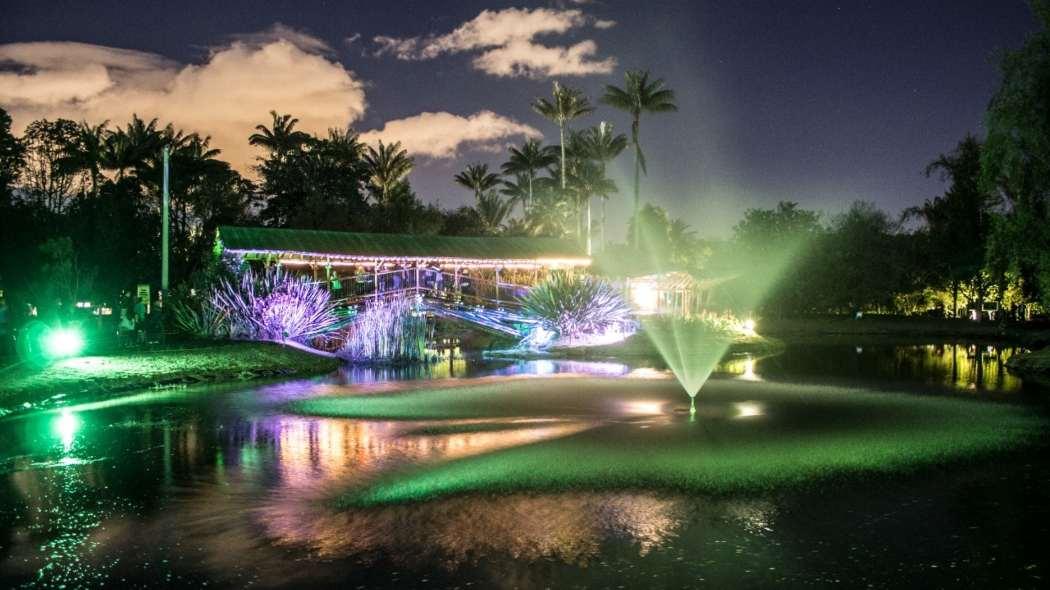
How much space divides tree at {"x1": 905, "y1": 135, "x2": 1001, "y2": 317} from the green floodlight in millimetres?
55459

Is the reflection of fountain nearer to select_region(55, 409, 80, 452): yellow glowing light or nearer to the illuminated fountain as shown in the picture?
the illuminated fountain

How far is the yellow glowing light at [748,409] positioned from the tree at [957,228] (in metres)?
48.0

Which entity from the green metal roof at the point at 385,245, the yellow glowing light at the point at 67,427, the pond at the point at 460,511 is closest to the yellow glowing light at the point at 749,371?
the pond at the point at 460,511

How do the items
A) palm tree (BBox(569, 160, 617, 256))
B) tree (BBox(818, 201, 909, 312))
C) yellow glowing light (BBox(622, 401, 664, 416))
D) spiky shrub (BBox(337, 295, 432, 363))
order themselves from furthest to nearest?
palm tree (BBox(569, 160, 617, 256)) → tree (BBox(818, 201, 909, 312)) → spiky shrub (BBox(337, 295, 432, 363)) → yellow glowing light (BBox(622, 401, 664, 416))

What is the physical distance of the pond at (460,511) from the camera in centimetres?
707

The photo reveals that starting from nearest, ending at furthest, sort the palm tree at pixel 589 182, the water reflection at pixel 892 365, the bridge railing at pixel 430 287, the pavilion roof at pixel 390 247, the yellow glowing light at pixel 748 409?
the yellow glowing light at pixel 748 409
the water reflection at pixel 892 365
the pavilion roof at pixel 390 247
the bridge railing at pixel 430 287
the palm tree at pixel 589 182

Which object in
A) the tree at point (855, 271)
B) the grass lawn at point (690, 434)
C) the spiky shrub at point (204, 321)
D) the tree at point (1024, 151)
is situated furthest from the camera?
the tree at point (855, 271)

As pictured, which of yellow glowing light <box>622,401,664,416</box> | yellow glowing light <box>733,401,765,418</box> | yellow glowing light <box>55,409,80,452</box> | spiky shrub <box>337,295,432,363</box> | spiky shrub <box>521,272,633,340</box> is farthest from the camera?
spiky shrub <box>521,272,633,340</box>

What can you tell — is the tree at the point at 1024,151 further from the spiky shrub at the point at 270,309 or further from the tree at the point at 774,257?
the tree at the point at 774,257

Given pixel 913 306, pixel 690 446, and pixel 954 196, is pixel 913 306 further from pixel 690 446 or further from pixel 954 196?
pixel 690 446

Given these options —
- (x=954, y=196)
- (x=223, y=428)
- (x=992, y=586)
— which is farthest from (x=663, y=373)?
(x=954, y=196)

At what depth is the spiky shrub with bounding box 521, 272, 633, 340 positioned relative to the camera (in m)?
33.5

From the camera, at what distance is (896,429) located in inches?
565

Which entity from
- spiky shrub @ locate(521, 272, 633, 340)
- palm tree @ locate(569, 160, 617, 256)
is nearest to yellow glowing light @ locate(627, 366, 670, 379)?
spiky shrub @ locate(521, 272, 633, 340)
